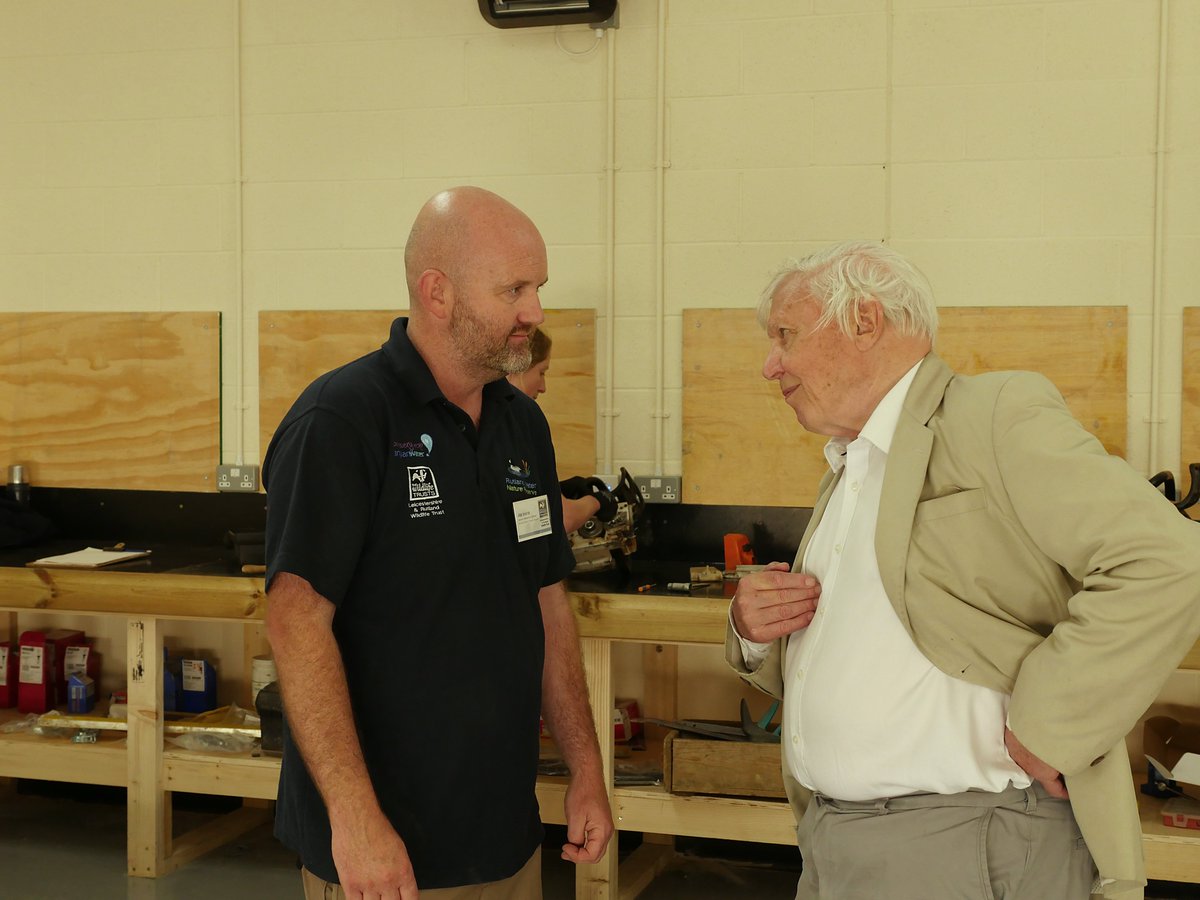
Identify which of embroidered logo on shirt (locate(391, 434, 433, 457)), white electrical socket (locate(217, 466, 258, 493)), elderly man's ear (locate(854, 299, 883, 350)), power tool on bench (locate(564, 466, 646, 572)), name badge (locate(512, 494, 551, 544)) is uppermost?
elderly man's ear (locate(854, 299, 883, 350))

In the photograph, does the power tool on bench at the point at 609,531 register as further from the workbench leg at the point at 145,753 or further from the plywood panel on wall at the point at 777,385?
the workbench leg at the point at 145,753

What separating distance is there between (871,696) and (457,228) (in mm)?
1015

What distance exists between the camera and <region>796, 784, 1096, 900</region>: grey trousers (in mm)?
1623

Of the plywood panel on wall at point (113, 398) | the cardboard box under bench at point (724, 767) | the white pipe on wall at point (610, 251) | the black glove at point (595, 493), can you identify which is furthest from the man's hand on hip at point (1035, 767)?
the plywood panel on wall at point (113, 398)

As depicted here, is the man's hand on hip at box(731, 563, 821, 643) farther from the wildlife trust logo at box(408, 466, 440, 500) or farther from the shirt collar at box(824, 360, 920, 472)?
the wildlife trust logo at box(408, 466, 440, 500)

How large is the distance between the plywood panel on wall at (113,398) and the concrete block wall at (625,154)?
3.8 inches

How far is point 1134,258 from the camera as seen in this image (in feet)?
11.9

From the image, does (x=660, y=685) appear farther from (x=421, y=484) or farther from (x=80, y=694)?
(x=421, y=484)

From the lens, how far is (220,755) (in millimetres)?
3617

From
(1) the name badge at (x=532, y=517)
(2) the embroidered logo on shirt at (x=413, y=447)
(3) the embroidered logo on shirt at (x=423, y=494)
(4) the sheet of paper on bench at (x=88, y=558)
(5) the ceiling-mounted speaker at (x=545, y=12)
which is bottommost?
(4) the sheet of paper on bench at (x=88, y=558)

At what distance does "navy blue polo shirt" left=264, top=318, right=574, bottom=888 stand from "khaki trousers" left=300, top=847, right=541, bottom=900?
0.03 m

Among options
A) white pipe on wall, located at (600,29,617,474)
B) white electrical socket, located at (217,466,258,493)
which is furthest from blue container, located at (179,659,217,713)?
white pipe on wall, located at (600,29,617,474)

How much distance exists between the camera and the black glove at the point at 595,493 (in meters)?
3.50

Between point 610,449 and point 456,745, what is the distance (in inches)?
89.1
